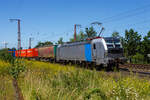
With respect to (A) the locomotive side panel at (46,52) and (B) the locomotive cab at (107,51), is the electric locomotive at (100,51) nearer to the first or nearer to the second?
(B) the locomotive cab at (107,51)

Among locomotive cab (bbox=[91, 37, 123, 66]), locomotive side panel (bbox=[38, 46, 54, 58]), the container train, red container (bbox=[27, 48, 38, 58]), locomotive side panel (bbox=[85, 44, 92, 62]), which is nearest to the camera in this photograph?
locomotive cab (bbox=[91, 37, 123, 66])

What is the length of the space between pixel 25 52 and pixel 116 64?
36518mm

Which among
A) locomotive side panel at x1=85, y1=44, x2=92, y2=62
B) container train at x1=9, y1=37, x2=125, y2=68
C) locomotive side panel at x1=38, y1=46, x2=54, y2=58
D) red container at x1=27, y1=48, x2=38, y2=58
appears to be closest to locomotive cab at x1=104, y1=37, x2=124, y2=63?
container train at x1=9, y1=37, x2=125, y2=68

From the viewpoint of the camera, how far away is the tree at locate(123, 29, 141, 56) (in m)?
45.6

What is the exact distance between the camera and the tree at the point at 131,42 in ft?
150

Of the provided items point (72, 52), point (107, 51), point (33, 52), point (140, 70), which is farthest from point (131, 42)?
point (107, 51)

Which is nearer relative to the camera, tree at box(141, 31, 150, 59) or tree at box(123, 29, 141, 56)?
tree at box(141, 31, 150, 59)

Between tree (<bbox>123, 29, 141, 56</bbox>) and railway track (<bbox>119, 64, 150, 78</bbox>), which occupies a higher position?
tree (<bbox>123, 29, 141, 56</bbox>)

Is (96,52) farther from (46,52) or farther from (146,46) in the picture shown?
(146,46)

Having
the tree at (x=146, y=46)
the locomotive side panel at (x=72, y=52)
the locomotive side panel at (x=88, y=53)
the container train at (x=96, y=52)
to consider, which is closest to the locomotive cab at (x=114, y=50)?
the container train at (x=96, y=52)

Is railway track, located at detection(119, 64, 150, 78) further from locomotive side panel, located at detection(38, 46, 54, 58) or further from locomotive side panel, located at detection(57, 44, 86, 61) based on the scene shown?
locomotive side panel, located at detection(38, 46, 54, 58)

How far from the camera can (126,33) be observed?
168 ft

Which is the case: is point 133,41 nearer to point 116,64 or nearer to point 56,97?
point 116,64

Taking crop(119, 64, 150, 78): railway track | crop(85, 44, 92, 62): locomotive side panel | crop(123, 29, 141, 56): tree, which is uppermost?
crop(123, 29, 141, 56): tree
